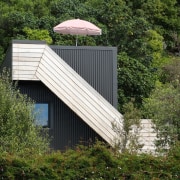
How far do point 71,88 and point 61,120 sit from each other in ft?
5.04

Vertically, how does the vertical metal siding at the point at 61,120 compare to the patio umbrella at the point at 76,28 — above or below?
below

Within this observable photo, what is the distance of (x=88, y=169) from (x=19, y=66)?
10.3 metres

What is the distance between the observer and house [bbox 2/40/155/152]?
78.0 feet

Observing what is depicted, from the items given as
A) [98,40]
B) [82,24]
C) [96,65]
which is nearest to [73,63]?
[96,65]

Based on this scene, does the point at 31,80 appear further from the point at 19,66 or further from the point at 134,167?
the point at 134,167

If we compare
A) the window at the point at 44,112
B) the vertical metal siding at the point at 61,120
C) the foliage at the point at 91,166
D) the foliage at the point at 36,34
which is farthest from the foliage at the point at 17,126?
the foliage at the point at 36,34

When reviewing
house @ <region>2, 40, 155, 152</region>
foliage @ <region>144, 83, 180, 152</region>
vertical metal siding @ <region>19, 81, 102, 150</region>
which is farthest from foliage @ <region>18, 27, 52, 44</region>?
foliage @ <region>144, 83, 180, 152</region>

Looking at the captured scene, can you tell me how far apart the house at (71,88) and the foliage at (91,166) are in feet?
27.3

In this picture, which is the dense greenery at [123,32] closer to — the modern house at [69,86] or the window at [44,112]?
the modern house at [69,86]

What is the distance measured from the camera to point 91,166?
1428 cm

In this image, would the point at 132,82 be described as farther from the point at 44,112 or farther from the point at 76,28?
the point at 44,112

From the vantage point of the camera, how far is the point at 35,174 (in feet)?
45.9

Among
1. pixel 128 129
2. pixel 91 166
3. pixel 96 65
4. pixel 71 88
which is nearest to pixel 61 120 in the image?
pixel 71 88

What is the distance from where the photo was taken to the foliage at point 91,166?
14.0m
